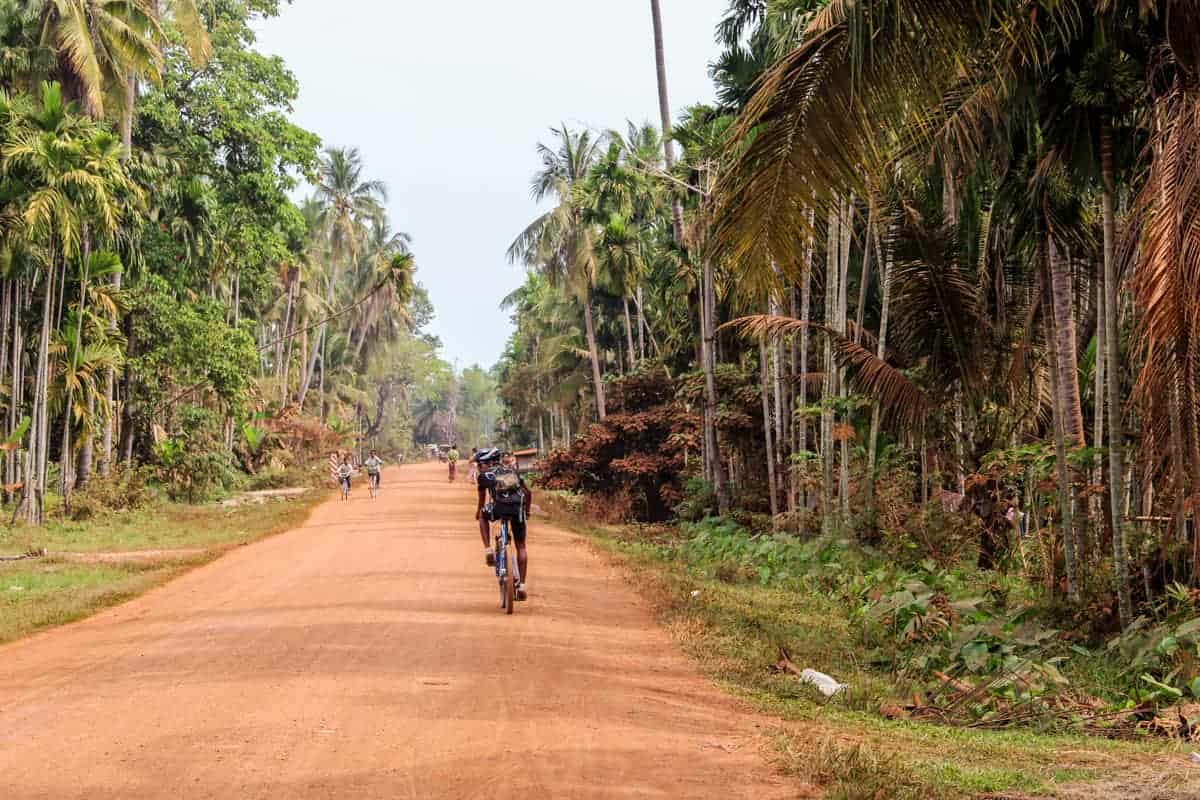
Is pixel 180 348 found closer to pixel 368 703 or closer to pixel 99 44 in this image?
pixel 99 44

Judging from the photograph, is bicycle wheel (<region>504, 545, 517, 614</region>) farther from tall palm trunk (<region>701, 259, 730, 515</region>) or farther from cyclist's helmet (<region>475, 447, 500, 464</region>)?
tall palm trunk (<region>701, 259, 730, 515</region>)

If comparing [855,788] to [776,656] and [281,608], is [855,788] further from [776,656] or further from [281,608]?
[281,608]

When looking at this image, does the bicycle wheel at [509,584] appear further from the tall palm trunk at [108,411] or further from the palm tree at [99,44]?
the tall palm trunk at [108,411]

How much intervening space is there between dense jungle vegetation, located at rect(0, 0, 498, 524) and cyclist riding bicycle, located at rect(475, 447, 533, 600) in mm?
14335

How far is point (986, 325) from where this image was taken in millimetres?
14039

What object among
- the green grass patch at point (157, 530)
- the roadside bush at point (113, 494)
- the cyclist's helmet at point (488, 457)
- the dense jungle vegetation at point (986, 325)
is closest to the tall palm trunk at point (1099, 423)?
the dense jungle vegetation at point (986, 325)

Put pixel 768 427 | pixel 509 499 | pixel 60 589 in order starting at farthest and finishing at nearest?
1. pixel 768 427
2. pixel 60 589
3. pixel 509 499

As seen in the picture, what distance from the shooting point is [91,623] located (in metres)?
11.9

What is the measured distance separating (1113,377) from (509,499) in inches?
222

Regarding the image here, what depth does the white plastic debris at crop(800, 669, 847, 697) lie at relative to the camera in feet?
28.4

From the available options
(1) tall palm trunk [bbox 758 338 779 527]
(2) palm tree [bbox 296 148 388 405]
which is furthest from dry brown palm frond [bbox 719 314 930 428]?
(2) palm tree [bbox 296 148 388 405]

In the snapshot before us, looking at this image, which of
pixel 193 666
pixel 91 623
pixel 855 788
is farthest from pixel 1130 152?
pixel 91 623

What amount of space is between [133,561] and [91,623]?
6.65 meters

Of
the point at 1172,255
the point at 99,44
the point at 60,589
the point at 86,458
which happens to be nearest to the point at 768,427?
the point at 60,589
